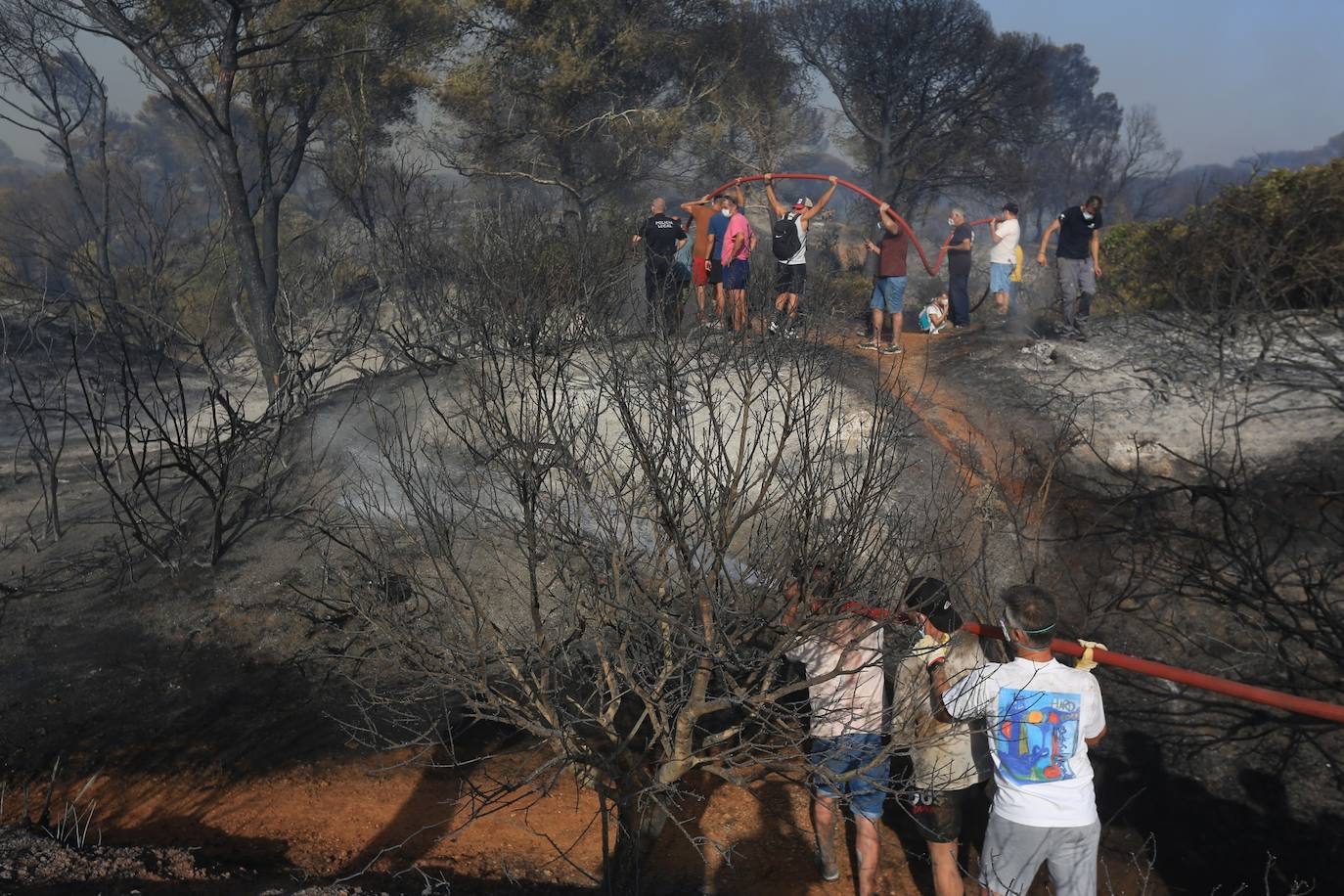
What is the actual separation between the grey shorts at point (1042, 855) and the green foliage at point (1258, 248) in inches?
258

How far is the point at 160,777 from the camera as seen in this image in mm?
5875

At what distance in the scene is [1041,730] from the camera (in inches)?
135

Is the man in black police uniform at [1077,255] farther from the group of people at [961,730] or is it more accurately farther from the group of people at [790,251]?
the group of people at [961,730]

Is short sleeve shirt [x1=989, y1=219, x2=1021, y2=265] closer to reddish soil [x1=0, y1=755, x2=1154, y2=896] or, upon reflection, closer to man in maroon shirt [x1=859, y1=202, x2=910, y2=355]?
man in maroon shirt [x1=859, y1=202, x2=910, y2=355]

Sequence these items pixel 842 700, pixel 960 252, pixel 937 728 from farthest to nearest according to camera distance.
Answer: pixel 960 252
pixel 842 700
pixel 937 728

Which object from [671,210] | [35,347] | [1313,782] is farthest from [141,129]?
[1313,782]

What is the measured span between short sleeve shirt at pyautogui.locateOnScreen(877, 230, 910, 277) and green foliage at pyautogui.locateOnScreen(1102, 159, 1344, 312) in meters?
2.83

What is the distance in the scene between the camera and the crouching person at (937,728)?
384cm

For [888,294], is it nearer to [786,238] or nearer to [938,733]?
[786,238]

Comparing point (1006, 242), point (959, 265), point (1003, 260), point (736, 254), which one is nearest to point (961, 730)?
point (736, 254)

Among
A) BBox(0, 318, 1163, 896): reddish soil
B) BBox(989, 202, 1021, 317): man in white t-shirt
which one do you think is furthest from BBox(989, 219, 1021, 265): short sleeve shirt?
BBox(0, 318, 1163, 896): reddish soil

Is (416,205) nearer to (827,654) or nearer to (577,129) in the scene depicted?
(577,129)

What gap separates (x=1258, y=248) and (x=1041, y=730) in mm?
7628

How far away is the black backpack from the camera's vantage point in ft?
31.6
